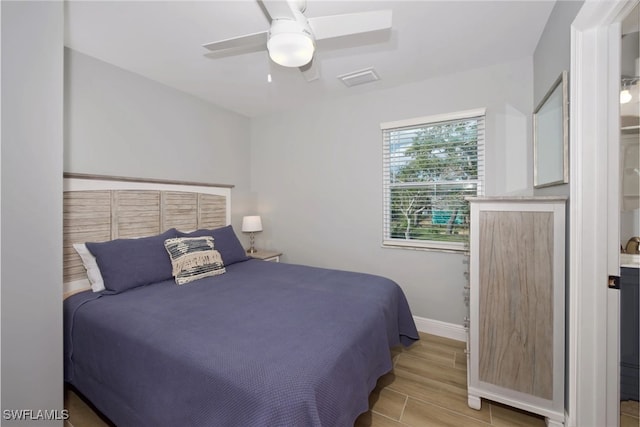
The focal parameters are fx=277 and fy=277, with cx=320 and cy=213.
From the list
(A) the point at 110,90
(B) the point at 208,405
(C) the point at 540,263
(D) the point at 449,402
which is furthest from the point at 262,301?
(A) the point at 110,90

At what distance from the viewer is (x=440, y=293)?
111 inches

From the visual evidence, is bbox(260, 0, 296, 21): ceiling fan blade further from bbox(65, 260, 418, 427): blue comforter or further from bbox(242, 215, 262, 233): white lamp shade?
bbox(242, 215, 262, 233): white lamp shade

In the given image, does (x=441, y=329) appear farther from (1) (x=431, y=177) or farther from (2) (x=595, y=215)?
(2) (x=595, y=215)

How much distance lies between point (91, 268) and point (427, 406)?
2.64 m

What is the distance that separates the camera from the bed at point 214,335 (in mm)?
1117

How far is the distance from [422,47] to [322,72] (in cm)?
92

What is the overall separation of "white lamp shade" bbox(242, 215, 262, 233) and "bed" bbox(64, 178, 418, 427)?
980mm

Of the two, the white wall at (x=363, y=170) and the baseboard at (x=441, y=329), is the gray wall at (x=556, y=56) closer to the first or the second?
the white wall at (x=363, y=170)

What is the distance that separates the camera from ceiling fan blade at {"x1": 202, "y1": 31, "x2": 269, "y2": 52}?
5.06 ft

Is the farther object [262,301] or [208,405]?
[262,301]

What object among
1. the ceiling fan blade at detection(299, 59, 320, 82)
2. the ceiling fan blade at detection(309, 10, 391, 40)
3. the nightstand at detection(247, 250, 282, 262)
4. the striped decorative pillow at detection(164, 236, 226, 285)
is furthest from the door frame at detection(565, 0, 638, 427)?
the nightstand at detection(247, 250, 282, 262)

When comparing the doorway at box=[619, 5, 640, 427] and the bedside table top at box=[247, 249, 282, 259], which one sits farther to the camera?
the bedside table top at box=[247, 249, 282, 259]

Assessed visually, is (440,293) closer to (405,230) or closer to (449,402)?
(405,230)

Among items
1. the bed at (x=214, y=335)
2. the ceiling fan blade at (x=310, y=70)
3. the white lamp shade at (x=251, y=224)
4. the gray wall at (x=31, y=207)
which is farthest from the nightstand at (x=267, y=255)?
the ceiling fan blade at (x=310, y=70)
